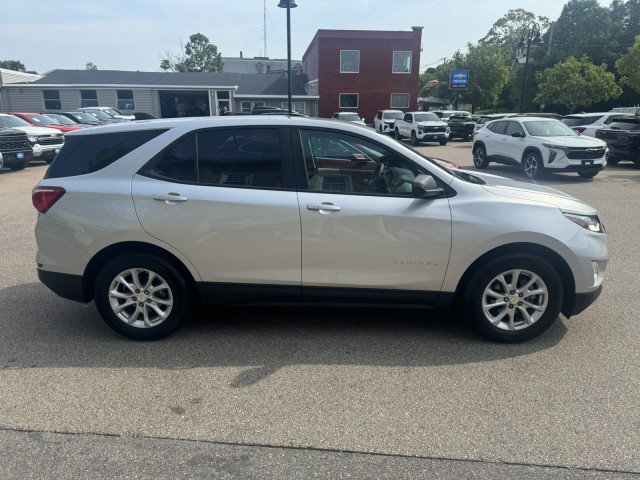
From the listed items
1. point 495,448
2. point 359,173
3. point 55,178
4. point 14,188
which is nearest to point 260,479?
point 495,448

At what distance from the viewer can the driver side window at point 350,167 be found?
3.88 m

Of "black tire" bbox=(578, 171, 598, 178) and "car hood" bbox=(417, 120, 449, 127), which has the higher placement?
"car hood" bbox=(417, 120, 449, 127)

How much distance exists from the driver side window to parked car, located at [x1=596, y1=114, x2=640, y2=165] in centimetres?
1515

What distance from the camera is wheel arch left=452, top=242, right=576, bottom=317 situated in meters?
3.81

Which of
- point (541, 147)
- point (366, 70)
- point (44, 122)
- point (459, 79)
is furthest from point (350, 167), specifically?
point (459, 79)

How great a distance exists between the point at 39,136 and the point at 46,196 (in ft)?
48.5

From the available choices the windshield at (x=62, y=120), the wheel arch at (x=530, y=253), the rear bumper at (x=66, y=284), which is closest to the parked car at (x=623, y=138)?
the wheel arch at (x=530, y=253)

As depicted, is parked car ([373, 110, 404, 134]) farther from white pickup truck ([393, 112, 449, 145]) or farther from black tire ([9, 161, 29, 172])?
black tire ([9, 161, 29, 172])

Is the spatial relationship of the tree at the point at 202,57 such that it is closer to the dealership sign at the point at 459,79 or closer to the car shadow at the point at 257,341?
the dealership sign at the point at 459,79

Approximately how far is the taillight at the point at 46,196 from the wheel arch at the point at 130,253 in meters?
0.56

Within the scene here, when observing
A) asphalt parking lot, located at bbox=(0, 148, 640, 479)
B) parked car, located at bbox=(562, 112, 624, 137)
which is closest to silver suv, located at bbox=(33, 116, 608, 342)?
asphalt parking lot, located at bbox=(0, 148, 640, 479)

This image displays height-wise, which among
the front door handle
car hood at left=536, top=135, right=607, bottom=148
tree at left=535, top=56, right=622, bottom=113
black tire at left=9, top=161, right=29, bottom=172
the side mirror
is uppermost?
tree at left=535, top=56, right=622, bottom=113

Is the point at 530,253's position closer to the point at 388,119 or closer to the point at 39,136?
the point at 39,136

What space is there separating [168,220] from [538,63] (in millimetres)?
64840
